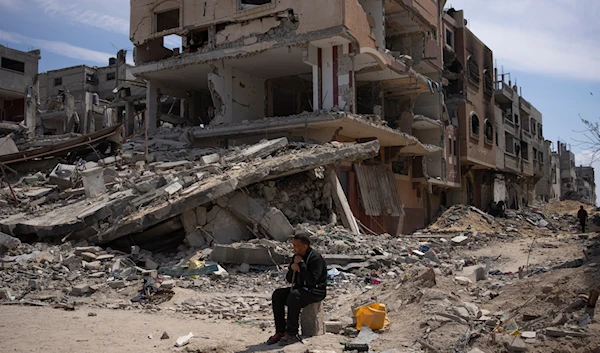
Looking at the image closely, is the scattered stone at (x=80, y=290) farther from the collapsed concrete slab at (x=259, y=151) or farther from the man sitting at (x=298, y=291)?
the collapsed concrete slab at (x=259, y=151)

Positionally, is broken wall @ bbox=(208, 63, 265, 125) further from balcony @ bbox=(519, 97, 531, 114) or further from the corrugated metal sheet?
balcony @ bbox=(519, 97, 531, 114)

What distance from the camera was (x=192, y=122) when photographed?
2461cm

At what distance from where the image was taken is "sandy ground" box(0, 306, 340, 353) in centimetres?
529

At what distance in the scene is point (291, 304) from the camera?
206 inches

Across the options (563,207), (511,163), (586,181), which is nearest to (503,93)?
(511,163)

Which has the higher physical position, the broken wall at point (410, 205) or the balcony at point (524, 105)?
the balcony at point (524, 105)

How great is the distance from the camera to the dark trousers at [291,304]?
206 inches

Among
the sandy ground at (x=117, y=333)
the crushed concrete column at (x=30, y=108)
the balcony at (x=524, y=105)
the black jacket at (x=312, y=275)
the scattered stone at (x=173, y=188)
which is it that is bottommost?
the sandy ground at (x=117, y=333)

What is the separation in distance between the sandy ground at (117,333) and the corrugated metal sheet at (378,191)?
41.1 feet

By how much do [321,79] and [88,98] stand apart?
60.0 ft

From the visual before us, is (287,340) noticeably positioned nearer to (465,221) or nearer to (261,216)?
(261,216)

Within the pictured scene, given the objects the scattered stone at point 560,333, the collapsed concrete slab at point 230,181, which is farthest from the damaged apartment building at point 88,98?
the scattered stone at point 560,333

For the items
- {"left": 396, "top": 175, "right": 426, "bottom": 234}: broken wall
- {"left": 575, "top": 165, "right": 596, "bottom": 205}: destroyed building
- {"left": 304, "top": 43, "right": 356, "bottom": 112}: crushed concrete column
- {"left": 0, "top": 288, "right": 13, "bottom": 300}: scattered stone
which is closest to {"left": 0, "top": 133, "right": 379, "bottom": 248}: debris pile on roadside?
{"left": 0, "top": 288, "right": 13, "bottom": 300}: scattered stone

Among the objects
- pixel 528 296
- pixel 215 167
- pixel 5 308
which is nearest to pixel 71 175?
pixel 215 167
